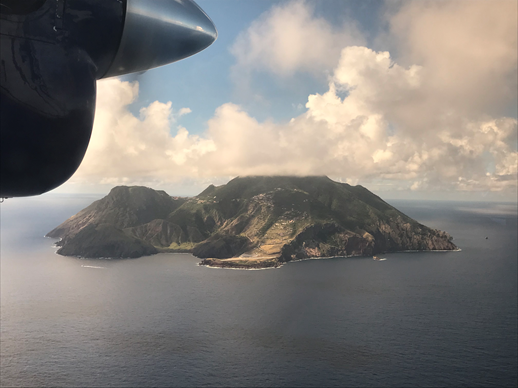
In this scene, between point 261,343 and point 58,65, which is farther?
point 261,343

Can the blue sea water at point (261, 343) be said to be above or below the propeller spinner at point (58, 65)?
below

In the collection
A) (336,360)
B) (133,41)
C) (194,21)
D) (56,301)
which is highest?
(194,21)

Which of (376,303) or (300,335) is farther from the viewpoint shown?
(376,303)

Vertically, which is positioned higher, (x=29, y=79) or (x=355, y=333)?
(x=29, y=79)

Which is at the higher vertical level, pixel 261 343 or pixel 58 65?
pixel 58 65

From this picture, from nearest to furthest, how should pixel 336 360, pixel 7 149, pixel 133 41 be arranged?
pixel 7 149
pixel 133 41
pixel 336 360

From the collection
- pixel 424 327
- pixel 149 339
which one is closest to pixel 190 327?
pixel 149 339

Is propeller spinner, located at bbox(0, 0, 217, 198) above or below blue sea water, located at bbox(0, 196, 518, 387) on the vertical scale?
above

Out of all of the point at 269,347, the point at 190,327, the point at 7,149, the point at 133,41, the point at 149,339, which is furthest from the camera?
the point at 190,327

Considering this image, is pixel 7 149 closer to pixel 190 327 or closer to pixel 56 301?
pixel 190 327

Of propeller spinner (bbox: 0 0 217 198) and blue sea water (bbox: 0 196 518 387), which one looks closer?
propeller spinner (bbox: 0 0 217 198)

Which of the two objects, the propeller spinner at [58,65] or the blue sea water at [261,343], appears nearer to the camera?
the propeller spinner at [58,65]
